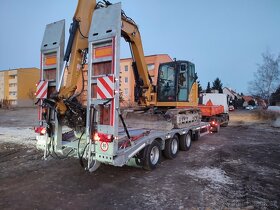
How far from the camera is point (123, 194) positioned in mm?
5379

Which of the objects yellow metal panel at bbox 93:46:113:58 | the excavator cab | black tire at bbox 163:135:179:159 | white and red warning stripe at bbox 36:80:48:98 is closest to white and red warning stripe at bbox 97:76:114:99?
yellow metal panel at bbox 93:46:113:58

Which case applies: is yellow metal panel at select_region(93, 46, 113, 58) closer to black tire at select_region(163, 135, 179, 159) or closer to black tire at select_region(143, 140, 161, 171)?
black tire at select_region(143, 140, 161, 171)

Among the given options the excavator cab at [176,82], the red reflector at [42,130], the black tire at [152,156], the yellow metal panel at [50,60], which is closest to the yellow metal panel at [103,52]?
the yellow metal panel at [50,60]

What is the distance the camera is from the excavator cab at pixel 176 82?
1005 centimetres

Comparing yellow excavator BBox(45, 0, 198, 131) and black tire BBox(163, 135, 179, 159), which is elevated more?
yellow excavator BBox(45, 0, 198, 131)

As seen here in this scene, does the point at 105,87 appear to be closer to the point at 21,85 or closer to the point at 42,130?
the point at 42,130

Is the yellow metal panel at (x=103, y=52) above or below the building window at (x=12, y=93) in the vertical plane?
A: below

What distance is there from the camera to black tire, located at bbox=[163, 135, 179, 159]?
824 centimetres

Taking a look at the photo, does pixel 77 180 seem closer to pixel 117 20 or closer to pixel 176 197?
pixel 176 197

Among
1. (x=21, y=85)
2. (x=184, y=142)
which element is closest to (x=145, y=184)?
(x=184, y=142)

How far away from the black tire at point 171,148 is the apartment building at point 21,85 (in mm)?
A: 67642

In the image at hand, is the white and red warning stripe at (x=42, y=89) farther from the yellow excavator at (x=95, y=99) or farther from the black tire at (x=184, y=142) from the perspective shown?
the black tire at (x=184, y=142)

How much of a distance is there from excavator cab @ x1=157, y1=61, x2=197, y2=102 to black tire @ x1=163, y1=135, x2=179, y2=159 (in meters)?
1.91

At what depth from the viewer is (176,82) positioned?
1004 cm
